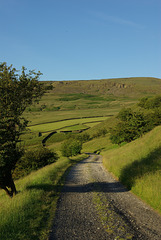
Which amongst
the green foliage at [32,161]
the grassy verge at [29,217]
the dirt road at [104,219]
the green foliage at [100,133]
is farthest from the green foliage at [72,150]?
the grassy verge at [29,217]

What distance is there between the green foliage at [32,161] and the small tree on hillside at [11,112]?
61.9 feet

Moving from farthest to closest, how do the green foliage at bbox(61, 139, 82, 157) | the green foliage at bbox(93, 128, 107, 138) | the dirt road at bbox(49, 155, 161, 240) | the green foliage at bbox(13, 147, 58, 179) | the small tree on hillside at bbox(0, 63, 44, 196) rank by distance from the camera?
1. the green foliage at bbox(93, 128, 107, 138)
2. the green foliage at bbox(61, 139, 82, 157)
3. the green foliage at bbox(13, 147, 58, 179)
4. the small tree on hillside at bbox(0, 63, 44, 196)
5. the dirt road at bbox(49, 155, 161, 240)

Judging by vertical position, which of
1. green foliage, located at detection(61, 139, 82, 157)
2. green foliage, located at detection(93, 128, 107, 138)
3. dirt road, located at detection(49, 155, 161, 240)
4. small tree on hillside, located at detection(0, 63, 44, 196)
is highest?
small tree on hillside, located at detection(0, 63, 44, 196)

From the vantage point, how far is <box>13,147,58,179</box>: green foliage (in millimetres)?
34659

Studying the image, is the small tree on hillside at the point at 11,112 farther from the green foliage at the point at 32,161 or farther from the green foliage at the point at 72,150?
Result: the green foliage at the point at 72,150

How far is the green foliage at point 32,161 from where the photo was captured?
114ft

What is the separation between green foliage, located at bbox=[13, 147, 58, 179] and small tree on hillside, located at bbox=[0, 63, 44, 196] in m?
18.9

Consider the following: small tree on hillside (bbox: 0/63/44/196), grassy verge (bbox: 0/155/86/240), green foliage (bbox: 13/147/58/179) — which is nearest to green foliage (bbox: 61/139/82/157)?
green foliage (bbox: 13/147/58/179)

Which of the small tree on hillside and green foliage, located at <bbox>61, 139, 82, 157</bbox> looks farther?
green foliage, located at <bbox>61, 139, 82, 157</bbox>

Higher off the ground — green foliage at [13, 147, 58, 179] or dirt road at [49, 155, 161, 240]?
dirt road at [49, 155, 161, 240]

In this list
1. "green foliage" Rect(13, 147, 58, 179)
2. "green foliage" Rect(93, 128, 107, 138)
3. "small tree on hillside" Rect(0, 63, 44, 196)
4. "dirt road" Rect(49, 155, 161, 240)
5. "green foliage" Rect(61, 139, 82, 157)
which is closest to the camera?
"dirt road" Rect(49, 155, 161, 240)

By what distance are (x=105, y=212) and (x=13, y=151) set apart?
8989 millimetres

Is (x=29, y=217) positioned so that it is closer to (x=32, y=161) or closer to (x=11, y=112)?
(x=11, y=112)

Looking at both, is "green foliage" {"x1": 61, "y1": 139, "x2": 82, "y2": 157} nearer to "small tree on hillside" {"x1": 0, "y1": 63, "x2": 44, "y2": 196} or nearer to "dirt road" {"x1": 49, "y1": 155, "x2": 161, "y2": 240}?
"small tree on hillside" {"x1": 0, "y1": 63, "x2": 44, "y2": 196}
